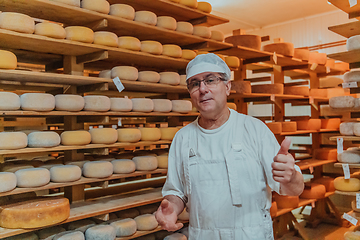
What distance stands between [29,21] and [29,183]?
43.5 inches

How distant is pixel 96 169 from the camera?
2486 mm

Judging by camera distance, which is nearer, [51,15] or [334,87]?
[51,15]

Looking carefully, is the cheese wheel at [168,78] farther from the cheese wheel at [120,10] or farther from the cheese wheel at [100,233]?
the cheese wheel at [100,233]

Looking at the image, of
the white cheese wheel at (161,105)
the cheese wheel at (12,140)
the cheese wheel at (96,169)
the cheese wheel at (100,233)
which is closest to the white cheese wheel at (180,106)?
the white cheese wheel at (161,105)

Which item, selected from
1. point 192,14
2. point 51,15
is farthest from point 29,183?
point 192,14

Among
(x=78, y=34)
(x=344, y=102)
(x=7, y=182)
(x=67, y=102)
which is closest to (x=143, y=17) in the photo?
(x=78, y=34)

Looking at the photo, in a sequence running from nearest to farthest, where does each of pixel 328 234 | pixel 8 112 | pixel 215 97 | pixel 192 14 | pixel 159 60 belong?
pixel 215 97, pixel 8 112, pixel 159 60, pixel 192 14, pixel 328 234

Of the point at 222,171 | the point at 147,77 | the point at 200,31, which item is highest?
the point at 200,31

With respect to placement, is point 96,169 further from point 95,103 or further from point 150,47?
point 150,47

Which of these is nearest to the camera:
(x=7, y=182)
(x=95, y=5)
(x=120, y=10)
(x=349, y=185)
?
(x=7, y=182)

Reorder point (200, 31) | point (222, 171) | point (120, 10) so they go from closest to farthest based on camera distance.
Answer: point (222, 171) → point (120, 10) → point (200, 31)

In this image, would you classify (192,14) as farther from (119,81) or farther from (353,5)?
(353,5)

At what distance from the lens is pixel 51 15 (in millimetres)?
2480

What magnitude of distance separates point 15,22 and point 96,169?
3.88ft
